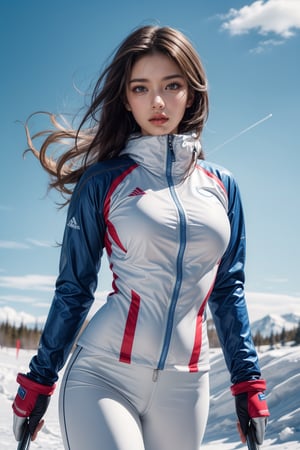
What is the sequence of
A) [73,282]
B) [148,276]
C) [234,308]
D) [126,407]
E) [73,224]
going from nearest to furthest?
[126,407] → [148,276] → [73,282] → [73,224] → [234,308]

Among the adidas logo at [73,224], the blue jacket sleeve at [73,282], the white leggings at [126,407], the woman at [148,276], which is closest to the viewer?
the white leggings at [126,407]

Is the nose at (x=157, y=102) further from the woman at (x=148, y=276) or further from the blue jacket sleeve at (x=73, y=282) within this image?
the blue jacket sleeve at (x=73, y=282)

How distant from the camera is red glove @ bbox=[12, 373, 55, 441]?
2531 millimetres

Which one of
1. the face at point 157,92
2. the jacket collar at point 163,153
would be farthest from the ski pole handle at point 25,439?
the face at point 157,92

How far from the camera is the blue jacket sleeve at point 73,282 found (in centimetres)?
249

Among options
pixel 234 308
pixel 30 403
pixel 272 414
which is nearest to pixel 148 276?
pixel 234 308

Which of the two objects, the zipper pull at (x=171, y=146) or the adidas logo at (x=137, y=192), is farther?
the zipper pull at (x=171, y=146)

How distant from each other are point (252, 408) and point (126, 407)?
0.65 metres

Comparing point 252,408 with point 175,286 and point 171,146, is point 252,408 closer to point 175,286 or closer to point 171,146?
point 175,286

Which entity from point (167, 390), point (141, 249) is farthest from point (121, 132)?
point (167, 390)

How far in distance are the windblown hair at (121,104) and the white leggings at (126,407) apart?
41.6 inches

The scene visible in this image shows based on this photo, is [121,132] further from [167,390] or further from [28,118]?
[167,390]

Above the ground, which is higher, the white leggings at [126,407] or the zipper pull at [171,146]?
the zipper pull at [171,146]

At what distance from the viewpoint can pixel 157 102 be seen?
269 centimetres
